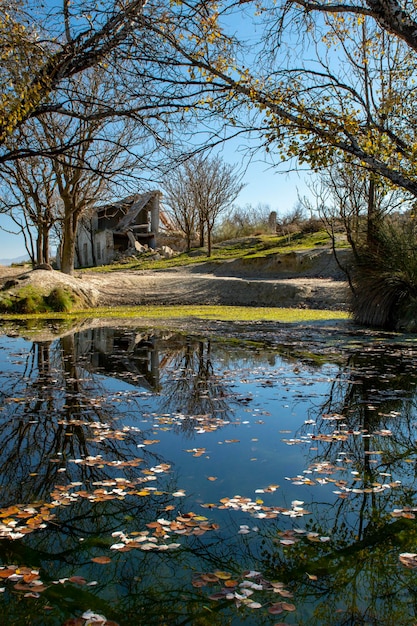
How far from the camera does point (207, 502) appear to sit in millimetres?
3832

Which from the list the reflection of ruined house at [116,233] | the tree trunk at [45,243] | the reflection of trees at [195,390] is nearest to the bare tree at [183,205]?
the reflection of ruined house at [116,233]

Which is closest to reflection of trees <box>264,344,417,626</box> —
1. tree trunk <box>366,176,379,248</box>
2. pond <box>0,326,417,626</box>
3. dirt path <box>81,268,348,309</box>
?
pond <box>0,326,417,626</box>

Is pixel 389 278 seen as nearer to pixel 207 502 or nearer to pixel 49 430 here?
pixel 49 430

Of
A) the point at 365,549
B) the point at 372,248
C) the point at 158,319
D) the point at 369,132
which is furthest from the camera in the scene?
the point at 158,319

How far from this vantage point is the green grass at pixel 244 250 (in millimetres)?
32875

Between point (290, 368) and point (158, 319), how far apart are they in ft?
30.2

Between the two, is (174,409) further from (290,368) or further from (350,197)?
(350,197)

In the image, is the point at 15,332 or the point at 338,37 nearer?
the point at 338,37

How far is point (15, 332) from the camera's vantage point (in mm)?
13820

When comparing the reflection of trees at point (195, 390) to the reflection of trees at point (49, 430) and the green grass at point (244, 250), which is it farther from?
the green grass at point (244, 250)

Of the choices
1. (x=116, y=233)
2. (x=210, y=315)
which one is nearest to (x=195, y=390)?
(x=210, y=315)

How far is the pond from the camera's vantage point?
271 centimetres

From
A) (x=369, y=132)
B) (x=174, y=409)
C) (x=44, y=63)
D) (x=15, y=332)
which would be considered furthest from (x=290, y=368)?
(x=15, y=332)

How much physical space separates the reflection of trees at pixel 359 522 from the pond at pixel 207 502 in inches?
0.5
